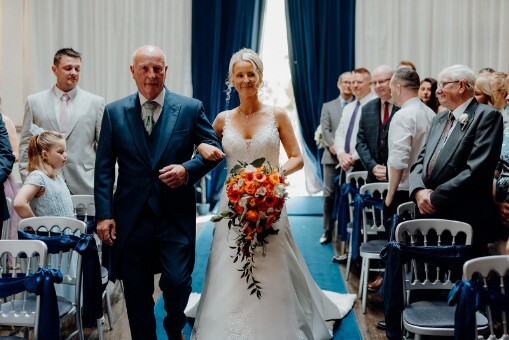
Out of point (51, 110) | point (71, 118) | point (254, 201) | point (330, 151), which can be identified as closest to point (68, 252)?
point (254, 201)

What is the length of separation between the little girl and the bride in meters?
1.08

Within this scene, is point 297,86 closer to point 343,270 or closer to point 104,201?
point 343,270

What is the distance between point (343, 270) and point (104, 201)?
3.37 metres

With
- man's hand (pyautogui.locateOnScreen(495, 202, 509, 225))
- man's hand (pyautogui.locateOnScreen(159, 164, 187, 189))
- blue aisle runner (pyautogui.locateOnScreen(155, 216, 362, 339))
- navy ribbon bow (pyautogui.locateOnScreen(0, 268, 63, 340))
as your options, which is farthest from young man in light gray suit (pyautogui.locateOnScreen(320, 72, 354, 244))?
navy ribbon bow (pyautogui.locateOnScreen(0, 268, 63, 340))

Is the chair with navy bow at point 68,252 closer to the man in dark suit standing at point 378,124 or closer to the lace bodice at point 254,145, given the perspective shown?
the lace bodice at point 254,145

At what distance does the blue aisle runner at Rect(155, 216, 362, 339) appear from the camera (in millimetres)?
4809

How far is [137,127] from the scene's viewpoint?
3713 mm

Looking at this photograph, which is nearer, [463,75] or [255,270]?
[255,270]

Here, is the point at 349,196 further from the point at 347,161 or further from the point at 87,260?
the point at 87,260

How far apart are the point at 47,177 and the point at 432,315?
2.58 m

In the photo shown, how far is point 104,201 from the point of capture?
3.69 metres

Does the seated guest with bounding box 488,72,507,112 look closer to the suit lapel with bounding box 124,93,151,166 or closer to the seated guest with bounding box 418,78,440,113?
the seated guest with bounding box 418,78,440,113

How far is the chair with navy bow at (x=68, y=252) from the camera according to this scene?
12.6 ft

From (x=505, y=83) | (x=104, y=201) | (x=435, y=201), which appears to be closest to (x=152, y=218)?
(x=104, y=201)
